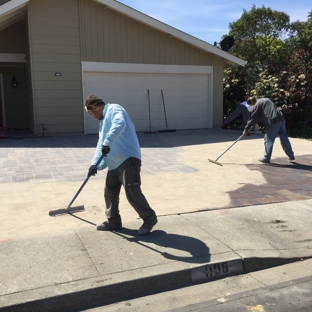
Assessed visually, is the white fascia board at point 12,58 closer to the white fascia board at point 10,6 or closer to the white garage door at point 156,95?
the white fascia board at point 10,6

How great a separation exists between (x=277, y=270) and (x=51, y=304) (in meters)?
2.39

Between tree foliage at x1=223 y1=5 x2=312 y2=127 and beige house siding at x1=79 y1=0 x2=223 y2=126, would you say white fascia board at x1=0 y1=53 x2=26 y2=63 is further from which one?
tree foliage at x1=223 y1=5 x2=312 y2=127

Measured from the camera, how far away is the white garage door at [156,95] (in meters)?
13.8

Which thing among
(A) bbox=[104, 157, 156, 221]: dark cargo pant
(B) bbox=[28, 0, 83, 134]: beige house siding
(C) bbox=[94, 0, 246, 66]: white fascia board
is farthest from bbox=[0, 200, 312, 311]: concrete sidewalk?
(C) bbox=[94, 0, 246, 66]: white fascia board

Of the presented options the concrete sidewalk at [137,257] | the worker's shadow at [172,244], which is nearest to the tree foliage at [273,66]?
the concrete sidewalk at [137,257]

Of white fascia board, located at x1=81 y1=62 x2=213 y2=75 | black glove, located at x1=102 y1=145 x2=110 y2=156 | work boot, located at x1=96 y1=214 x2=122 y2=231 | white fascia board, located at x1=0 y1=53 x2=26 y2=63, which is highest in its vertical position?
white fascia board, located at x1=0 y1=53 x2=26 y2=63

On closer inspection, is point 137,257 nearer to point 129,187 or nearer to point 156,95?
point 129,187

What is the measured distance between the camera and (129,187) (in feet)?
13.7

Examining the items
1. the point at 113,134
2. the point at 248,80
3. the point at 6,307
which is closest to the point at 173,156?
the point at 113,134

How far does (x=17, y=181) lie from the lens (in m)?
6.86

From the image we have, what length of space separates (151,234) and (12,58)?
12.4 m

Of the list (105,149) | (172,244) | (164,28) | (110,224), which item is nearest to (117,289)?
(172,244)

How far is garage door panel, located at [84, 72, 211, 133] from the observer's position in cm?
1377

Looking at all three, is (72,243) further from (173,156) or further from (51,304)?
(173,156)
